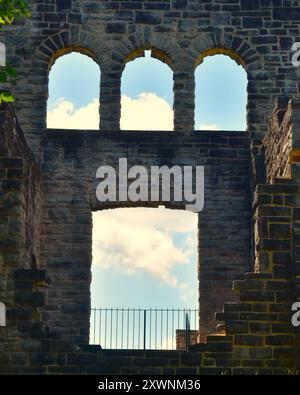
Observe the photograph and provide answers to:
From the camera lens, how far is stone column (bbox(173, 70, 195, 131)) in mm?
A: 21188

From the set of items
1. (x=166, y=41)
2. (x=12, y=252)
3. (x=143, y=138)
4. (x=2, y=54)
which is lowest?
(x=12, y=252)

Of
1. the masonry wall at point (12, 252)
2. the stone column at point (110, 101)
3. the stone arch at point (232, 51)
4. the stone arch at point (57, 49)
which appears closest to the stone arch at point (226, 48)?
the stone arch at point (232, 51)

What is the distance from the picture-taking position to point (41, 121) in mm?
21094

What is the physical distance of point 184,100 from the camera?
70.0 feet

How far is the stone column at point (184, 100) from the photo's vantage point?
2119 cm

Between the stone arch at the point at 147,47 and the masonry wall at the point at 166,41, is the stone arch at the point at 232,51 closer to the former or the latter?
the masonry wall at the point at 166,41

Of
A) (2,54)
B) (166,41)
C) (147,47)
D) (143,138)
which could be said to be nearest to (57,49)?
(2,54)

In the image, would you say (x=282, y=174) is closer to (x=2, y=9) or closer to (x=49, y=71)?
(x=2, y=9)

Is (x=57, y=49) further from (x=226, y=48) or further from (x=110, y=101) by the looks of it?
(x=226, y=48)

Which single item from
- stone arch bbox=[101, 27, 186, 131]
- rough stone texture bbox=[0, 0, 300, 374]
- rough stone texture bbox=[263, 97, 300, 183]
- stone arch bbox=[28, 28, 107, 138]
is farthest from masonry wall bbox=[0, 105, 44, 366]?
stone arch bbox=[101, 27, 186, 131]

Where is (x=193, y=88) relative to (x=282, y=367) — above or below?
above

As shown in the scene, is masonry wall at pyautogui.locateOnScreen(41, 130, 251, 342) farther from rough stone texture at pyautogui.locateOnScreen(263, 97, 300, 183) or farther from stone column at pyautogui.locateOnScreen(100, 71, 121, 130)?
rough stone texture at pyautogui.locateOnScreen(263, 97, 300, 183)

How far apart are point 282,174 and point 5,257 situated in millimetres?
4581
